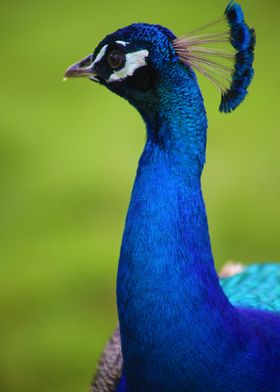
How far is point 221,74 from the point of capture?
1.37 meters

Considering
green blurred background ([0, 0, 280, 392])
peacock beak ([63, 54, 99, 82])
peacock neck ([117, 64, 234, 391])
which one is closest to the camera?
peacock neck ([117, 64, 234, 391])

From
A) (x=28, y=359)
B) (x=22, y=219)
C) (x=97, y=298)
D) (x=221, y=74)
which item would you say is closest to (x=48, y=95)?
(x=22, y=219)

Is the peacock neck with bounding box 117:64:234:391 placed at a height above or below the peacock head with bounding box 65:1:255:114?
below

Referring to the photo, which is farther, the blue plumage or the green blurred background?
the green blurred background

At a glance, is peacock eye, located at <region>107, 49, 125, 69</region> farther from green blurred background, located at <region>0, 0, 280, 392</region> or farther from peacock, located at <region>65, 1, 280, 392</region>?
green blurred background, located at <region>0, 0, 280, 392</region>

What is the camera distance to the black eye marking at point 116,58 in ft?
4.46

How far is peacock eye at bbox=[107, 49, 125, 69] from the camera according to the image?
1361 mm

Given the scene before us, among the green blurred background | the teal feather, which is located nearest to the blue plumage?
the teal feather

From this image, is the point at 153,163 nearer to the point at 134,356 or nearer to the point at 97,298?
the point at 134,356

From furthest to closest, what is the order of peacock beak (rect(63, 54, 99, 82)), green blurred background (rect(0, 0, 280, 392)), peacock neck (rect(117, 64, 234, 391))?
green blurred background (rect(0, 0, 280, 392)), peacock beak (rect(63, 54, 99, 82)), peacock neck (rect(117, 64, 234, 391))

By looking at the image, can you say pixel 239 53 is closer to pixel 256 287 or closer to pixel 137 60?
pixel 137 60

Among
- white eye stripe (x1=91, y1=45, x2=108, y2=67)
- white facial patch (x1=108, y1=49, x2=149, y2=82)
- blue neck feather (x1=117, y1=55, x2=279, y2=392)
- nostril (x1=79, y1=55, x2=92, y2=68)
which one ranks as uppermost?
nostril (x1=79, y1=55, x2=92, y2=68)

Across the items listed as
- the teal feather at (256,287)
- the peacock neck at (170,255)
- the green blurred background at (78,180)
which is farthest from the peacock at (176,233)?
the green blurred background at (78,180)

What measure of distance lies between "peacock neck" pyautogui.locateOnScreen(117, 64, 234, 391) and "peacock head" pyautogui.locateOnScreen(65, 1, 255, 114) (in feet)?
0.14
